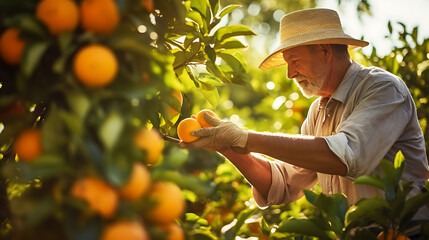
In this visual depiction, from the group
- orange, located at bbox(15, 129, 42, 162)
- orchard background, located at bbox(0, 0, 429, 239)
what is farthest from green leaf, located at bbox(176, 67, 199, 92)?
orange, located at bbox(15, 129, 42, 162)

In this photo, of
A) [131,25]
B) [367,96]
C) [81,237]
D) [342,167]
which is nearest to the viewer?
[81,237]

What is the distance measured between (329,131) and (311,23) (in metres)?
0.60

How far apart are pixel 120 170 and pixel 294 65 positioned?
1748 mm

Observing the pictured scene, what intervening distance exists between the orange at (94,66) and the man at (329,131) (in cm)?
97

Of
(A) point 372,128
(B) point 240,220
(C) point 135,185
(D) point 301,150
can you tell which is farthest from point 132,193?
(A) point 372,128

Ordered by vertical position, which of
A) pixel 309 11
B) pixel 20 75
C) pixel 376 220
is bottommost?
pixel 376 220

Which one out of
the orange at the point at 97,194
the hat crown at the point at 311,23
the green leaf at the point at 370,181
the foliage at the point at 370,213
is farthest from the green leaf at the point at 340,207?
the hat crown at the point at 311,23

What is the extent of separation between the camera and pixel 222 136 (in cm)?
189

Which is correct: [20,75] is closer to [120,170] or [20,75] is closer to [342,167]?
Result: [120,170]

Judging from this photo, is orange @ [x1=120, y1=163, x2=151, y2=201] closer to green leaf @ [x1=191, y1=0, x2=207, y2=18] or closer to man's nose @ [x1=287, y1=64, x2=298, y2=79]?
green leaf @ [x1=191, y1=0, x2=207, y2=18]

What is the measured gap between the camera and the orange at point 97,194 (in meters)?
0.80

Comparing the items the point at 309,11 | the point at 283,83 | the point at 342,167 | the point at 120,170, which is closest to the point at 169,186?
the point at 120,170

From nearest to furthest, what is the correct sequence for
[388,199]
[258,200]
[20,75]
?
[20,75] < [388,199] < [258,200]

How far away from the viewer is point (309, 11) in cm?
241
